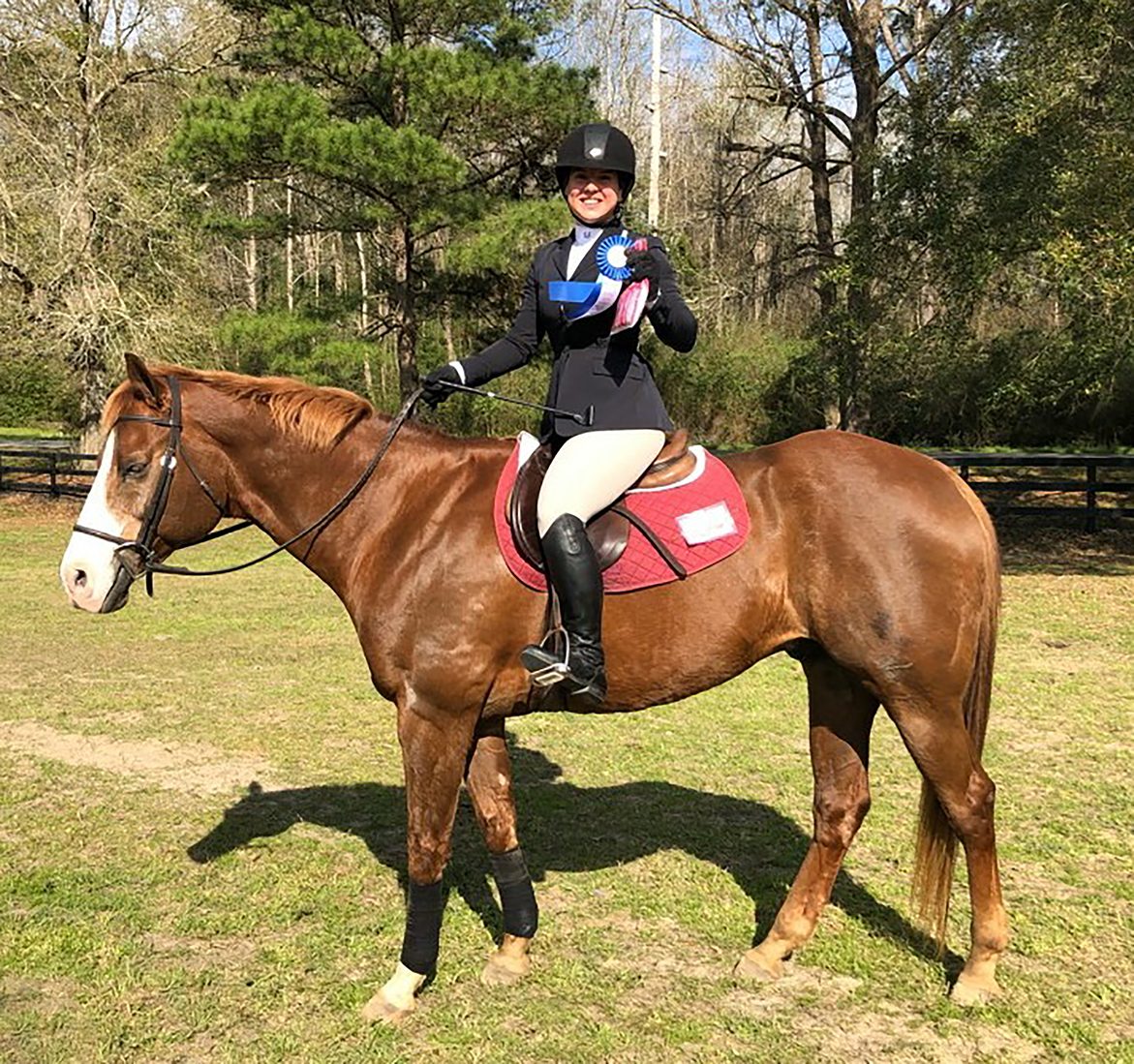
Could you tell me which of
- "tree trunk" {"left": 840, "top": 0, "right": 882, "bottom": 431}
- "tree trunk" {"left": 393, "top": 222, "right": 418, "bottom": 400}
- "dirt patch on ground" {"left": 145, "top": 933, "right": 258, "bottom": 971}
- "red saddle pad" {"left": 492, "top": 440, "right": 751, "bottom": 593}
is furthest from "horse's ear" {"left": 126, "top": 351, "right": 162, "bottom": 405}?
"tree trunk" {"left": 393, "top": 222, "right": 418, "bottom": 400}

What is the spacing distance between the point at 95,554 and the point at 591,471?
176 centimetres

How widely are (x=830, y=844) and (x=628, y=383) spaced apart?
6.61 ft

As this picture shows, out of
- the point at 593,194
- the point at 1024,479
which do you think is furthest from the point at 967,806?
the point at 1024,479

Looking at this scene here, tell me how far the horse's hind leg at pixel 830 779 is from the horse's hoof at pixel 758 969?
70mm

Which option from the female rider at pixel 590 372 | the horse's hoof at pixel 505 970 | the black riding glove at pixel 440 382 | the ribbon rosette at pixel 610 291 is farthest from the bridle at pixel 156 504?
the horse's hoof at pixel 505 970

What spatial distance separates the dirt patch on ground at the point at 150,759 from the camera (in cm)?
585

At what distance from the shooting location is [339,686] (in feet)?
26.1

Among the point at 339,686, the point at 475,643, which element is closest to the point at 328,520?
the point at 475,643

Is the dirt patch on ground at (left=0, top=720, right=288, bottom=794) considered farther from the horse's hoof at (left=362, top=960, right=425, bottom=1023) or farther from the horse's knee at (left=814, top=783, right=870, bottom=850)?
the horse's knee at (left=814, top=783, right=870, bottom=850)

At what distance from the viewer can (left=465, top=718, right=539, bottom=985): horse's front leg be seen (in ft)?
12.6

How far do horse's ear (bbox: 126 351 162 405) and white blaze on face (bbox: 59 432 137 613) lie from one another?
7.9 inches

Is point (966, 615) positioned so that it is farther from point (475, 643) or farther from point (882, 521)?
point (475, 643)

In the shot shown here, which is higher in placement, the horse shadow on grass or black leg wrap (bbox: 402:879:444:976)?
black leg wrap (bbox: 402:879:444:976)

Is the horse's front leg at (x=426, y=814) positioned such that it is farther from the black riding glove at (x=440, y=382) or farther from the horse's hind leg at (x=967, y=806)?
the horse's hind leg at (x=967, y=806)
